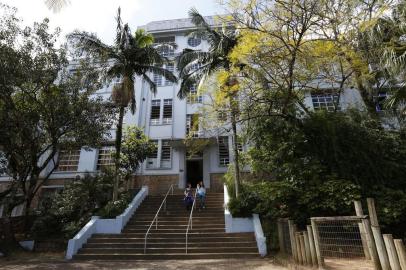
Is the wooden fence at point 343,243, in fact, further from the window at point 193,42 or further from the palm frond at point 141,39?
the window at point 193,42

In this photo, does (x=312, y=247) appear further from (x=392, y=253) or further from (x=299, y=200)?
(x=299, y=200)

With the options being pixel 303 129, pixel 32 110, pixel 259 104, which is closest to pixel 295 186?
pixel 303 129

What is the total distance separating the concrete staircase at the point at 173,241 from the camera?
1075 cm

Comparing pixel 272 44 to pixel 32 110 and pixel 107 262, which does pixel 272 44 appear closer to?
pixel 107 262

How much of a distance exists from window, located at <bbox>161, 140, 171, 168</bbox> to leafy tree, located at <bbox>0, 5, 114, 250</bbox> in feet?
23.8

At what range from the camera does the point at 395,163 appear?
11734mm

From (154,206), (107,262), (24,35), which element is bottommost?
(107,262)

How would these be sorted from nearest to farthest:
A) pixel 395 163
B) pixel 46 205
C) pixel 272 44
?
pixel 272 44 → pixel 395 163 → pixel 46 205

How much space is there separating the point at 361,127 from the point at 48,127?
13251 millimetres

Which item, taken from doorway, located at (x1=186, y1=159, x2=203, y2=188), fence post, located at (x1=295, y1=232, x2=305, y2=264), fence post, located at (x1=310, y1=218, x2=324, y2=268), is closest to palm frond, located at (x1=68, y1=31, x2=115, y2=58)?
doorway, located at (x1=186, y1=159, x2=203, y2=188)

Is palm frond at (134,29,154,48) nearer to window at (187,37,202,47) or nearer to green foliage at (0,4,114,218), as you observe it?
green foliage at (0,4,114,218)

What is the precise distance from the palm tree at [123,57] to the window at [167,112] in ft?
20.2

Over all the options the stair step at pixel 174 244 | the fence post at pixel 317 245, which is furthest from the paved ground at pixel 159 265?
the fence post at pixel 317 245

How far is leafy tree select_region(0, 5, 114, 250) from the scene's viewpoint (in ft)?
39.2
